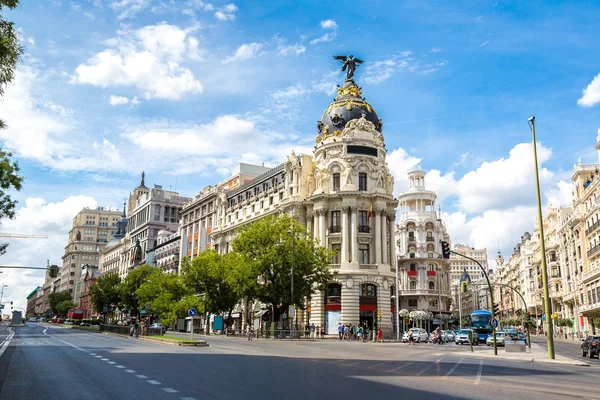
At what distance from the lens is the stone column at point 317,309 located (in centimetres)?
6450

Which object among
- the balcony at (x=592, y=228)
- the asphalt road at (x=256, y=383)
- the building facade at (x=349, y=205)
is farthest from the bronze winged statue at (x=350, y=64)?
the asphalt road at (x=256, y=383)

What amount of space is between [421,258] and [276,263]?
54702 millimetres

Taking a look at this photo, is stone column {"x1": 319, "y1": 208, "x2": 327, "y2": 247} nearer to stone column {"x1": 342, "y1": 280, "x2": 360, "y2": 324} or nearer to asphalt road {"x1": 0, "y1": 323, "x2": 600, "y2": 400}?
stone column {"x1": 342, "y1": 280, "x2": 360, "y2": 324}

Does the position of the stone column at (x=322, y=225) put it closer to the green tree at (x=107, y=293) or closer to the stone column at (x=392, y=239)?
the stone column at (x=392, y=239)

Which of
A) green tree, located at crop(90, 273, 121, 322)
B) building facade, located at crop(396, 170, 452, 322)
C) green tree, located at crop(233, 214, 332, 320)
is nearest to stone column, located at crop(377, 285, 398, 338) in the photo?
green tree, located at crop(233, 214, 332, 320)

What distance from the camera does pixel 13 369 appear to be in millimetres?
18578

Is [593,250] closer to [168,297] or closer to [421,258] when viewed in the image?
[421,258]

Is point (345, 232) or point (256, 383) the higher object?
point (345, 232)

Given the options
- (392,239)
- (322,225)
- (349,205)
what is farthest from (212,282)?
(392,239)

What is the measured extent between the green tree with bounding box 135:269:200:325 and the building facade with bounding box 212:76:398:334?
14645 millimetres

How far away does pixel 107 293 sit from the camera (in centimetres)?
10681

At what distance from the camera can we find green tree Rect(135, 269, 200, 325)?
64.0 meters

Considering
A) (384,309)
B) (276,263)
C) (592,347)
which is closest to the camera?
(592,347)

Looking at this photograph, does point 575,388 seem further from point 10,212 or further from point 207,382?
point 10,212
